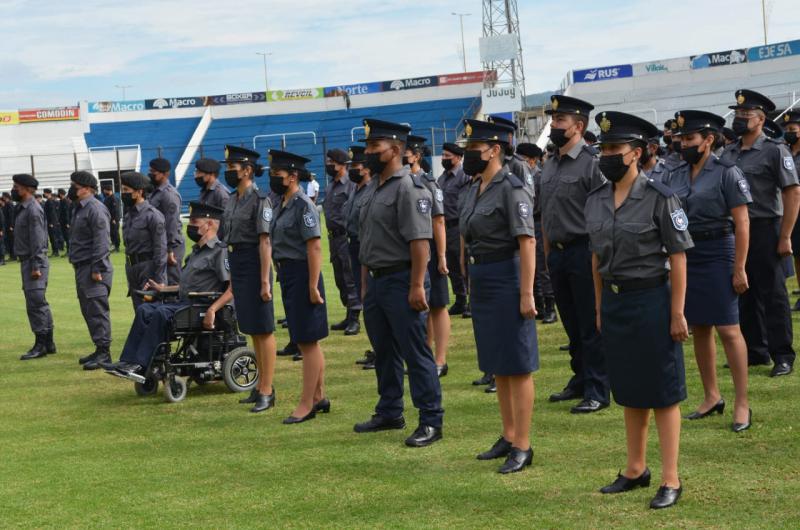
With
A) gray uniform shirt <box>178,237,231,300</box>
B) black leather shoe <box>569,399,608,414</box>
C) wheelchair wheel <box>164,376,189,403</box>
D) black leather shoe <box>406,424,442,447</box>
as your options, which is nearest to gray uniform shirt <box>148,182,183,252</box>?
gray uniform shirt <box>178,237,231,300</box>

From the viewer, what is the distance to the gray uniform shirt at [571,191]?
721 centimetres

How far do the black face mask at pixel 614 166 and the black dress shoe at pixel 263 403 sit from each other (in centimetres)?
397

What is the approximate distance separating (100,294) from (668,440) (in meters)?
7.39

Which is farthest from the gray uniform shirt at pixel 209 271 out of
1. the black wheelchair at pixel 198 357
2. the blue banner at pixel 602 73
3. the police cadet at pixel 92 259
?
the blue banner at pixel 602 73

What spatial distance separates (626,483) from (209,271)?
4866 millimetres

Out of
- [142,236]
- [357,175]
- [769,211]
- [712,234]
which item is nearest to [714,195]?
[712,234]

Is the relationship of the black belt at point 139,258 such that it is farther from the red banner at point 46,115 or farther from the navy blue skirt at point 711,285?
the red banner at point 46,115

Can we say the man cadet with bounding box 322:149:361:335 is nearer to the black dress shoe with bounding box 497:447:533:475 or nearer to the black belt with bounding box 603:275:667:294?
the black dress shoe with bounding box 497:447:533:475

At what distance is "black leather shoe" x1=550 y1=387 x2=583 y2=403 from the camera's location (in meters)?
7.66

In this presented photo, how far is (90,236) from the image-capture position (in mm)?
10805

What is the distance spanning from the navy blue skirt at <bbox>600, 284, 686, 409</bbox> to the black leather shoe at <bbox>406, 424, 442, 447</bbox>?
5.88 feet

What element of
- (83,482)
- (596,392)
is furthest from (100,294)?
(596,392)

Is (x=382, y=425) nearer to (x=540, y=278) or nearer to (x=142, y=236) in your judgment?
(x=142, y=236)

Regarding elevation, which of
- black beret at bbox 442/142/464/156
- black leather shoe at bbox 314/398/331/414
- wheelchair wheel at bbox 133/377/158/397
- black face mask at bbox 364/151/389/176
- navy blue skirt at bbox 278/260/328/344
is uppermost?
black beret at bbox 442/142/464/156
